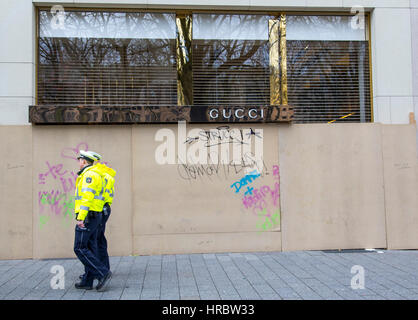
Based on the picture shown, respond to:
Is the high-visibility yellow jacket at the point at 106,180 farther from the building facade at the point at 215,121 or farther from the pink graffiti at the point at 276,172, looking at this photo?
the pink graffiti at the point at 276,172

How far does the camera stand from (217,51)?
8.34 m

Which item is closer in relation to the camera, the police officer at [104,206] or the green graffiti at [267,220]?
the police officer at [104,206]

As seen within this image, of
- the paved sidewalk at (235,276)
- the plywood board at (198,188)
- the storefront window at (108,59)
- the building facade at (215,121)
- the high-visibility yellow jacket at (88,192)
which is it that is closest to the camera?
the paved sidewalk at (235,276)

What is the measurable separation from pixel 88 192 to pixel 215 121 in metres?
3.24

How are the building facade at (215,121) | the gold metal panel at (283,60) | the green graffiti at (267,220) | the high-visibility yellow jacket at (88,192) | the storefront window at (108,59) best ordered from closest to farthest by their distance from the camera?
the high-visibility yellow jacket at (88,192)
the building facade at (215,121)
the green graffiti at (267,220)
the storefront window at (108,59)
the gold metal panel at (283,60)

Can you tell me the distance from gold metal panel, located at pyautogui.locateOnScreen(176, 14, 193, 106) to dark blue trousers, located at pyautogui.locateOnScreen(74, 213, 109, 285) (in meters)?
3.52

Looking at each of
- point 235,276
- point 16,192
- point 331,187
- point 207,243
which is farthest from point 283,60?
point 16,192

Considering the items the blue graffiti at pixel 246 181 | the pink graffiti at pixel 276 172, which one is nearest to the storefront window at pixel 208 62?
the pink graffiti at pixel 276 172

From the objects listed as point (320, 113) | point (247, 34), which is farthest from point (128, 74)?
point (320, 113)

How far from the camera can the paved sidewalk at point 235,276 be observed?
205 inches

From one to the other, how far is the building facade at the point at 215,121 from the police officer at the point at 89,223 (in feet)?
7.20

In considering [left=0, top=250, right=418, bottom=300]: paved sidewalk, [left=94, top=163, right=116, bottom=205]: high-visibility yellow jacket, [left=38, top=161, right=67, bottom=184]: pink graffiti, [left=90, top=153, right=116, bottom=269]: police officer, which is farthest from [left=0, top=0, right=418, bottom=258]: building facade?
[left=94, top=163, right=116, bottom=205]: high-visibility yellow jacket

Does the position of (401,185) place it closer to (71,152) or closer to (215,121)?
(215,121)

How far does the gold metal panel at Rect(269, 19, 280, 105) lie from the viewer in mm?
8422
